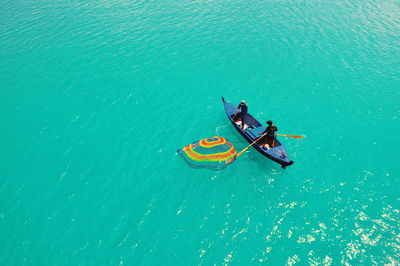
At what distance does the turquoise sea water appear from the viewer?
2105 cm

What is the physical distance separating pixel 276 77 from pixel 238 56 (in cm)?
921

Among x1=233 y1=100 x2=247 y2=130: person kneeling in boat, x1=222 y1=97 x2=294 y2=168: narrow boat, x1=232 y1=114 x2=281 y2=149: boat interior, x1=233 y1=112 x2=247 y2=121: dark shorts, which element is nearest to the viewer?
x1=222 y1=97 x2=294 y2=168: narrow boat

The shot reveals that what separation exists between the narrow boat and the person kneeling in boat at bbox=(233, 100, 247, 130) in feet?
1.63

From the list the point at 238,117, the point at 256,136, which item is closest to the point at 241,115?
the point at 238,117

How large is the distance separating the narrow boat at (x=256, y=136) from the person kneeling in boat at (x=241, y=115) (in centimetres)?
50

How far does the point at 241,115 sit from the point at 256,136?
14.1 feet

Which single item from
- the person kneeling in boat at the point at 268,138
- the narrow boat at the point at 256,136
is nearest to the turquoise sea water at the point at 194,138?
the narrow boat at the point at 256,136

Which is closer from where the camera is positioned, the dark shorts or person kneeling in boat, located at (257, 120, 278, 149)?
person kneeling in boat, located at (257, 120, 278, 149)

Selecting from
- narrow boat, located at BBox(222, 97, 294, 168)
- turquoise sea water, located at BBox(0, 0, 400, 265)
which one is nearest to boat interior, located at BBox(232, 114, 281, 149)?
narrow boat, located at BBox(222, 97, 294, 168)

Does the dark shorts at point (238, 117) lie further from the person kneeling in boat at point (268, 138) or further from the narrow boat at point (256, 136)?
the person kneeling in boat at point (268, 138)

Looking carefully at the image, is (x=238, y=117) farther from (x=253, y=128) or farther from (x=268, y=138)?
(x=268, y=138)

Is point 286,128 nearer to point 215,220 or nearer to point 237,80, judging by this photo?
point 237,80

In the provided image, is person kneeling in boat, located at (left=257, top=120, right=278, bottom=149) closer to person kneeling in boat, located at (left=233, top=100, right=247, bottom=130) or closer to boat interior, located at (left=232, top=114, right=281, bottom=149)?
boat interior, located at (left=232, top=114, right=281, bottom=149)

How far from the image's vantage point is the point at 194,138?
1174 inches
